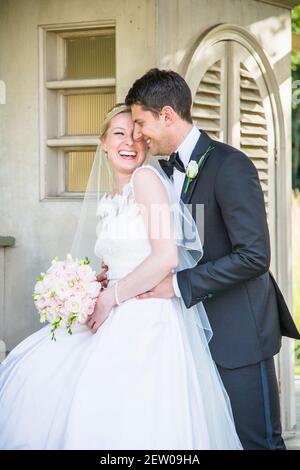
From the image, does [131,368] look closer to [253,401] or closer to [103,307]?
[103,307]

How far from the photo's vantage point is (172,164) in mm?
3914

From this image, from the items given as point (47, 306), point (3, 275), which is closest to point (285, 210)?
point (3, 275)

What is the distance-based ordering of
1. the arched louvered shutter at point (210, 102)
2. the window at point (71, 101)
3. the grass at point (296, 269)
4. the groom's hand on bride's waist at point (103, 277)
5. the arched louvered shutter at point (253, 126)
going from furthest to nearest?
the grass at point (296, 269)
the arched louvered shutter at point (253, 126)
the arched louvered shutter at point (210, 102)
the window at point (71, 101)
the groom's hand on bride's waist at point (103, 277)

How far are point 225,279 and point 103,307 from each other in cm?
56

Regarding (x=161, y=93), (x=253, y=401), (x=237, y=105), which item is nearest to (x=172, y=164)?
(x=161, y=93)

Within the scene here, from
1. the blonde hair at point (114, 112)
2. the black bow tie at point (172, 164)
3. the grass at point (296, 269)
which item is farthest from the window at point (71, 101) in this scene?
the grass at point (296, 269)

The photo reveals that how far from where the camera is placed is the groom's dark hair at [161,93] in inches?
150

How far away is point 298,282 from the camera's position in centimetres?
905

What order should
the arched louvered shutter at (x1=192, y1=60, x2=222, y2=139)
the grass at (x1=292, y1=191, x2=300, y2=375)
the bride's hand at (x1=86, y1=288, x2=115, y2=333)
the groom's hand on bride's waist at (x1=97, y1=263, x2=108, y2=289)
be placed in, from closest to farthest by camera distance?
the bride's hand at (x1=86, y1=288, x2=115, y2=333) → the groom's hand on bride's waist at (x1=97, y1=263, x2=108, y2=289) → the arched louvered shutter at (x1=192, y1=60, x2=222, y2=139) → the grass at (x1=292, y1=191, x2=300, y2=375)

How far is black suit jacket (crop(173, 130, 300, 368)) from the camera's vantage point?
3.60 meters

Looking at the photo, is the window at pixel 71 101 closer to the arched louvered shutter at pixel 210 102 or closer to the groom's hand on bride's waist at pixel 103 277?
the arched louvered shutter at pixel 210 102

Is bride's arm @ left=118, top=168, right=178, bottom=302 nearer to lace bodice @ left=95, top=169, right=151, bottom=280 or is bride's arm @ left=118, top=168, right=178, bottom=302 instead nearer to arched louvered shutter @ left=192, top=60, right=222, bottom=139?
lace bodice @ left=95, top=169, right=151, bottom=280

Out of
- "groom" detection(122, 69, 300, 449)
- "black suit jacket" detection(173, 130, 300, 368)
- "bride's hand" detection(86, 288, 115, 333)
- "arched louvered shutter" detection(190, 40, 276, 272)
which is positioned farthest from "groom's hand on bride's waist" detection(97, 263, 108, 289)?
"arched louvered shutter" detection(190, 40, 276, 272)

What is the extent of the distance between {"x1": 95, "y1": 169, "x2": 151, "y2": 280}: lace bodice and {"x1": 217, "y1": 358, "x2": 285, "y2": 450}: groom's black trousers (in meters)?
0.59
